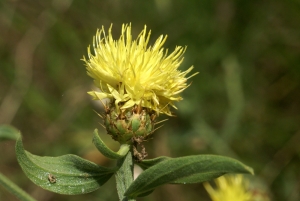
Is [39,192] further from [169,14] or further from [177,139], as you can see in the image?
[169,14]

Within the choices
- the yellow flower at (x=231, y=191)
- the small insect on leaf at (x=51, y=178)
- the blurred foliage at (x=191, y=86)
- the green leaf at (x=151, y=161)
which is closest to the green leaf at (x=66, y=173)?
the small insect on leaf at (x=51, y=178)

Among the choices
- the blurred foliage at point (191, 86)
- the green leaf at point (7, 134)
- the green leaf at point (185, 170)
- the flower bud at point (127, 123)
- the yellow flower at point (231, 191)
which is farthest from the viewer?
the blurred foliage at point (191, 86)

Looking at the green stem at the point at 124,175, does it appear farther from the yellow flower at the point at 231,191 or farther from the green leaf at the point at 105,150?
the yellow flower at the point at 231,191

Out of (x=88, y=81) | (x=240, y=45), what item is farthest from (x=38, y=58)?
(x=240, y=45)

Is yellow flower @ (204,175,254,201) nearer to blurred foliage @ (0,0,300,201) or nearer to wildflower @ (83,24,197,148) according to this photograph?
blurred foliage @ (0,0,300,201)

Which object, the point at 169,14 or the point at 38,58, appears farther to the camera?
the point at 38,58

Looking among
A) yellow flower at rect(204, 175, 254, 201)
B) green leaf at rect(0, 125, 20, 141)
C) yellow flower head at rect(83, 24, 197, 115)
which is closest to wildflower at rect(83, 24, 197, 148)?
yellow flower head at rect(83, 24, 197, 115)
